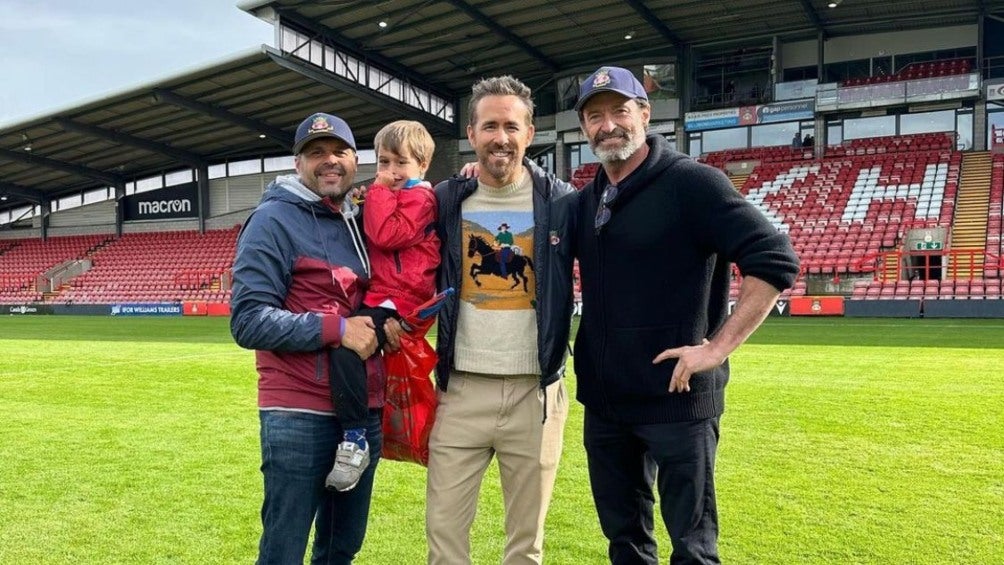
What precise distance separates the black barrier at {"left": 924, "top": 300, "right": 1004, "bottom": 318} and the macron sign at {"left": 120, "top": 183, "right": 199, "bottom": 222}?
32.3 meters

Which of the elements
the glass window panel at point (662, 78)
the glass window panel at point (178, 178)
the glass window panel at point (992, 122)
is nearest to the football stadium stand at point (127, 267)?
the glass window panel at point (178, 178)

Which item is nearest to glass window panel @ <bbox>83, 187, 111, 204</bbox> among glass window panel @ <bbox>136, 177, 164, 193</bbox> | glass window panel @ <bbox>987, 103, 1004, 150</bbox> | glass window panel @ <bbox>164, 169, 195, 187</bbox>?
glass window panel @ <bbox>136, 177, 164, 193</bbox>

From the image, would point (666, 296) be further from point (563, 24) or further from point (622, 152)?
point (563, 24)

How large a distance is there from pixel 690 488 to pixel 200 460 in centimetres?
412

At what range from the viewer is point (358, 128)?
30.7m

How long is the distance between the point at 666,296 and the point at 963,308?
17.8 meters

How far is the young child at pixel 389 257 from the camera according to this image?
7.98 ft

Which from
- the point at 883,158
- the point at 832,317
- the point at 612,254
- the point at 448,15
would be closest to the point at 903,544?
the point at 612,254

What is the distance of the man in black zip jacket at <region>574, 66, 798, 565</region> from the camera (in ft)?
7.93

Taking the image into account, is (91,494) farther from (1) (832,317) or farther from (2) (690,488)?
(1) (832,317)

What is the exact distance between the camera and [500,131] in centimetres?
273

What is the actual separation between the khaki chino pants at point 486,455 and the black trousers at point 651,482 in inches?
8.7

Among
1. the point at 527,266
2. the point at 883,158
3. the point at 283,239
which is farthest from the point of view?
the point at 883,158

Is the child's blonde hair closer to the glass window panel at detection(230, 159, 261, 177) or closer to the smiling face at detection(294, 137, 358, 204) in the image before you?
the smiling face at detection(294, 137, 358, 204)
